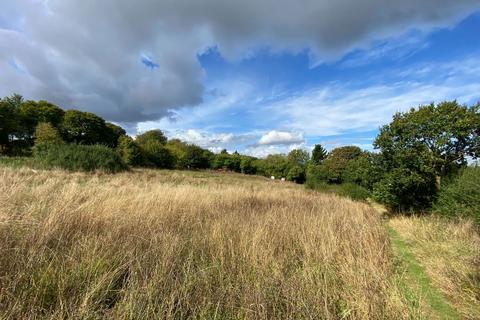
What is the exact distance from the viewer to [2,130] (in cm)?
3584

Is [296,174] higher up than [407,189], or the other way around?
[407,189]

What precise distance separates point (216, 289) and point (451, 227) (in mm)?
6779

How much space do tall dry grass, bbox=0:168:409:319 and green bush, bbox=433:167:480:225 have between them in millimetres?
4656

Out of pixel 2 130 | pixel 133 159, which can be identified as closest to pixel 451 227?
pixel 133 159

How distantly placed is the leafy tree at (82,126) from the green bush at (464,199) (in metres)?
51.9

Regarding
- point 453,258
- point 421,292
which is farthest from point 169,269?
point 453,258

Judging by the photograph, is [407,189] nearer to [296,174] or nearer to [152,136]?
[296,174]

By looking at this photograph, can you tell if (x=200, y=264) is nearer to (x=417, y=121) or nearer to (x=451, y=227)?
(x=451, y=227)

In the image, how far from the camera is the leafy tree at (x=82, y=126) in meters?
47.2

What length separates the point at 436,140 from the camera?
1008cm

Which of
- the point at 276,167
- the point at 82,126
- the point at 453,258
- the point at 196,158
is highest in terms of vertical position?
the point at 82,126

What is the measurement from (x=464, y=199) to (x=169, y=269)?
8987 millimetres

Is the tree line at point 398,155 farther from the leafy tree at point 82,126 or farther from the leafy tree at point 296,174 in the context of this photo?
the leafy tree at point 296,174

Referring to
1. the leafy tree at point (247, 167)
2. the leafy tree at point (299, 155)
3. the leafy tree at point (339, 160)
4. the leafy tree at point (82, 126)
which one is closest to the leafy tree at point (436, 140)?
the leafy tree at point (339, 160)
